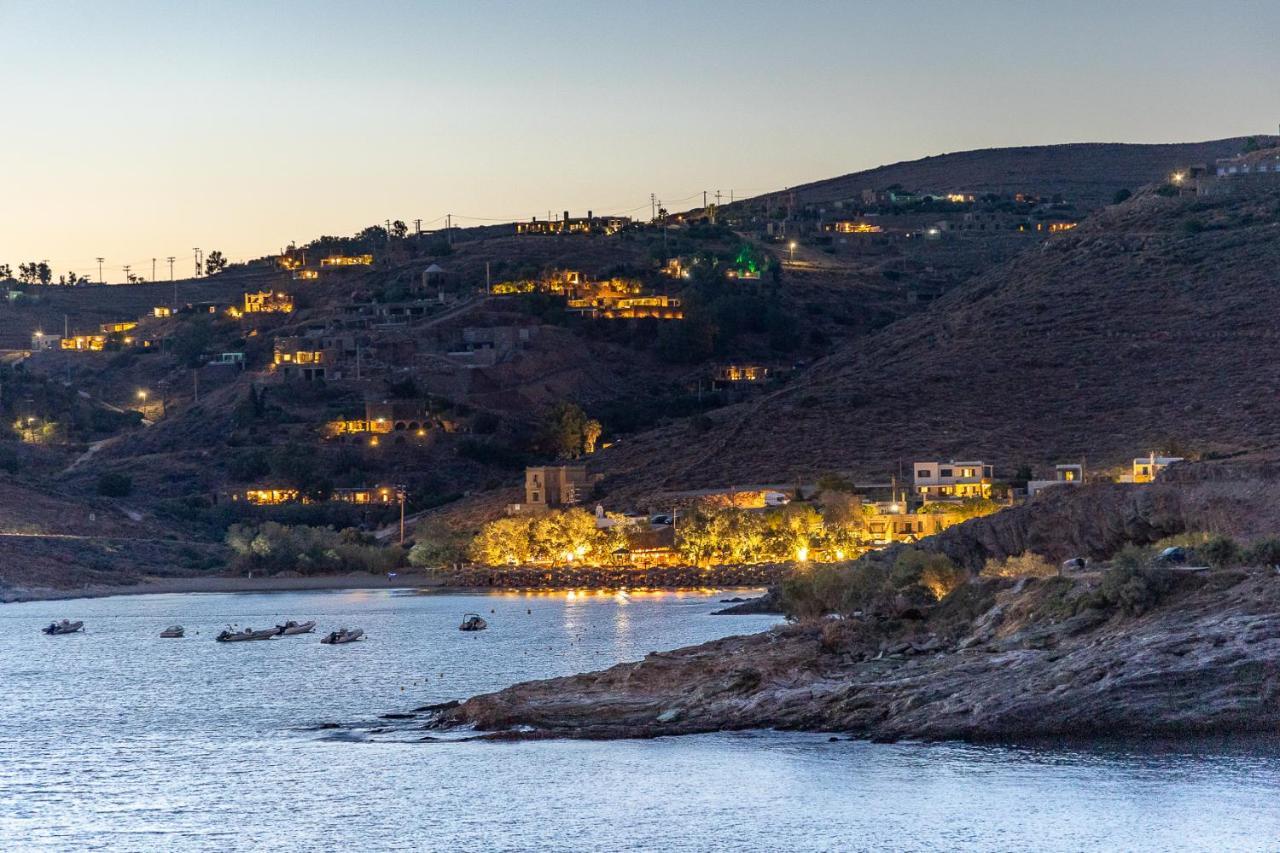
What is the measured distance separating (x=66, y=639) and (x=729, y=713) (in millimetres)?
46229

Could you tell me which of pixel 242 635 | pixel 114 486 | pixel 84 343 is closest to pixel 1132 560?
pixel 242 635

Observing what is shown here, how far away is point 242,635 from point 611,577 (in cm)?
3027

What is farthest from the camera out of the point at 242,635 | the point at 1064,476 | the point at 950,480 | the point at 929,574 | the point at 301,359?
the point at 301,359

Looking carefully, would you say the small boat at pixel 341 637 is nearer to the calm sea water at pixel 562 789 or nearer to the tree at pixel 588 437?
the calm sea water at pixel 562 789

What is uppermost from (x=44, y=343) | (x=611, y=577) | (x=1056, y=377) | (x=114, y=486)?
(x=44, y=343)

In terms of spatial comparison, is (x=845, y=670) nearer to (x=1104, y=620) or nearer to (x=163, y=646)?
(x=1104, y=620)

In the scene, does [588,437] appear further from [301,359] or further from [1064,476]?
[1064,476]

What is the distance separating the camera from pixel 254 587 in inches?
4528

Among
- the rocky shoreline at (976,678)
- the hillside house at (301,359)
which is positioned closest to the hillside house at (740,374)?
the hillside house at (301,359)

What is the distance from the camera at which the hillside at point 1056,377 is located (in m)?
112

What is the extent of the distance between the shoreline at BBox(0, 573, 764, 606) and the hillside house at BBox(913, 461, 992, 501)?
13828 mm

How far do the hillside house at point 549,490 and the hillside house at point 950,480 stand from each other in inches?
917

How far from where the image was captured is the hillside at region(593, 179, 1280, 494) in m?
112

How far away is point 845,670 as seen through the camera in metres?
48.6
